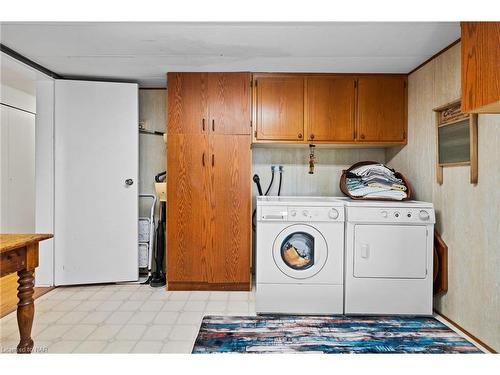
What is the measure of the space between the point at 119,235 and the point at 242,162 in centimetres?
146

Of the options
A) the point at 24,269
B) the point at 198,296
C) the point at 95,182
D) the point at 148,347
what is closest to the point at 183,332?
the point at 148,347

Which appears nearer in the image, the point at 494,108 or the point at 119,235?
the point at 494,108

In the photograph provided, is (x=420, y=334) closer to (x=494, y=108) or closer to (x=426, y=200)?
(x=426, y=200)

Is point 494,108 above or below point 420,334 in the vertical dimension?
above

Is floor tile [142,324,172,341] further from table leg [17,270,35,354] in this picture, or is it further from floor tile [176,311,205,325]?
table leg [17,270,35,354]

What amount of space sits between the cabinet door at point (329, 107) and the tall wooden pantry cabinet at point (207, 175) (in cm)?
60

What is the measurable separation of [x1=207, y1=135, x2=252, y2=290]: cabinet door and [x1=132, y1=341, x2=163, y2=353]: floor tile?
1.03 metres

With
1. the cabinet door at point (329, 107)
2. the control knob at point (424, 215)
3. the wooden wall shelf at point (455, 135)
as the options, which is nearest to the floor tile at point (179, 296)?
the cabinet door at point (329, 107)

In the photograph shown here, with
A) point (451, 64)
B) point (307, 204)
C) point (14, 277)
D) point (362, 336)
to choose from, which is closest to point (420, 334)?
point (362, 336)

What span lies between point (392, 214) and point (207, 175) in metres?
1.65

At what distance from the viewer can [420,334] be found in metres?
2.25

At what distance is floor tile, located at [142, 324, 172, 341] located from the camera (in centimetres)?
217

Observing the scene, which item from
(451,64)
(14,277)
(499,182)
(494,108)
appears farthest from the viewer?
(14,277)

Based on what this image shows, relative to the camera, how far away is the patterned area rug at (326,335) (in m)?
2.03
